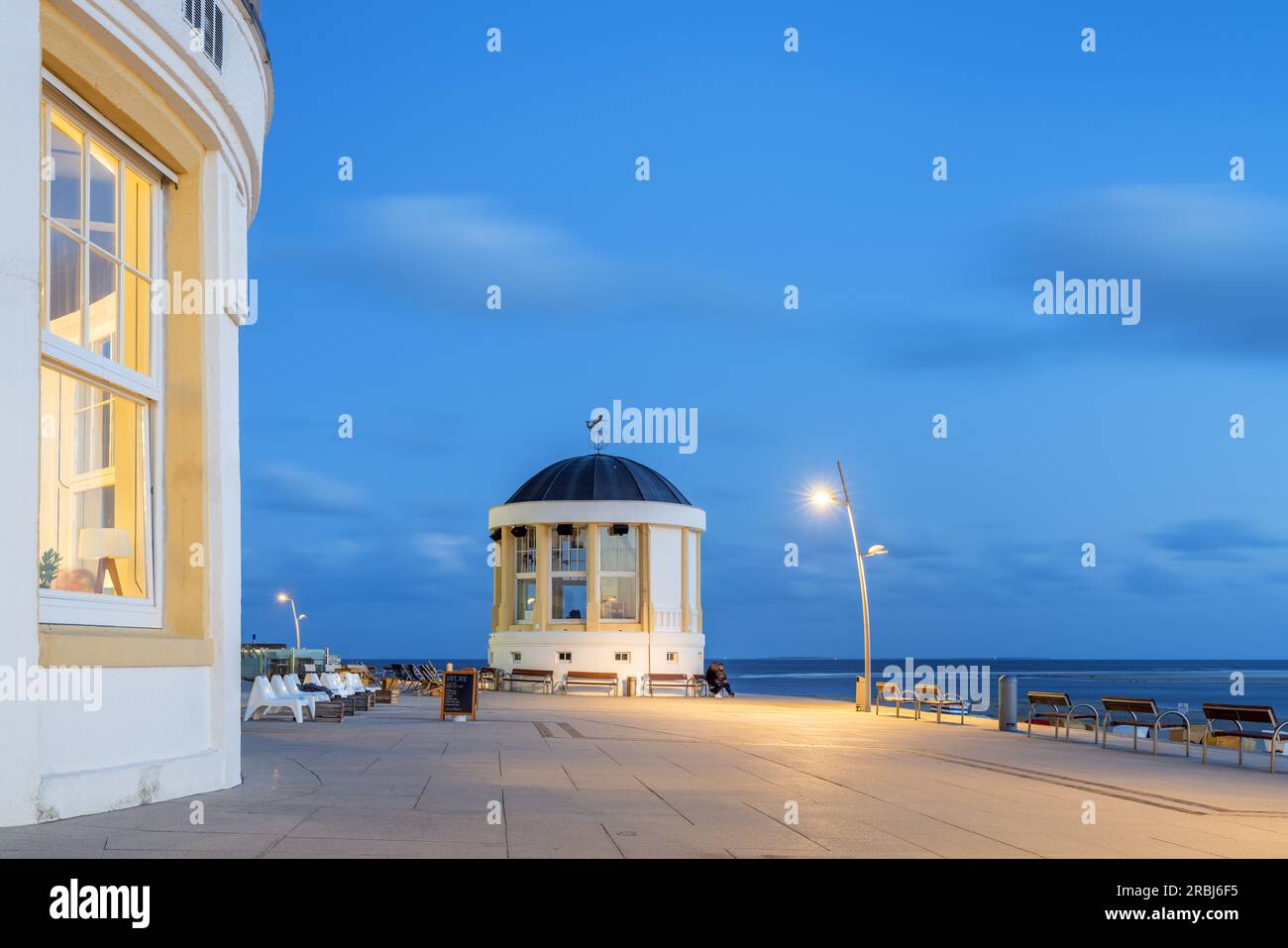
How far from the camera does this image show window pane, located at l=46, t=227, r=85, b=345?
10.2m

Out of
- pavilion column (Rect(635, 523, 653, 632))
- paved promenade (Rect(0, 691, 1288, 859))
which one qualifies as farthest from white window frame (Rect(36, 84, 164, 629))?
pavilion column (Rect(635, 523, 653, 632))

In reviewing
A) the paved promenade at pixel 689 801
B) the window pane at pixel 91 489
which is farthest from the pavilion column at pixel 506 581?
the window pane at pixel 91 489

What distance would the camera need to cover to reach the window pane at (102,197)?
34.9 ft

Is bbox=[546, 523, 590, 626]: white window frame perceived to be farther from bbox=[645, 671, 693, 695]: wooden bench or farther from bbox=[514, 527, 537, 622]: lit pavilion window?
bbox=[645, 671, 693, 695]: wooden bench

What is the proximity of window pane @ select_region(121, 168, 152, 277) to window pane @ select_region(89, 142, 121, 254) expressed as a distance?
20cm

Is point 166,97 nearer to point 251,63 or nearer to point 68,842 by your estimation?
point 251,63

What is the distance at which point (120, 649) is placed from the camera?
32.9 ft

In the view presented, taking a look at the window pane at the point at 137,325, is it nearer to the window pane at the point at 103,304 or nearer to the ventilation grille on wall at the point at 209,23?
the window pane at the point at 103,304

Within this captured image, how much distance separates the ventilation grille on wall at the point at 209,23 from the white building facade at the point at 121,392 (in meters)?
0.04

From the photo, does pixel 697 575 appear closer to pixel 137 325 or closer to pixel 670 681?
pixel 670 681

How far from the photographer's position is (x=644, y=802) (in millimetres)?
11328
